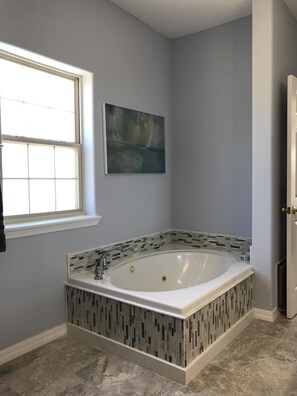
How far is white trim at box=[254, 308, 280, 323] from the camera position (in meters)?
2.80

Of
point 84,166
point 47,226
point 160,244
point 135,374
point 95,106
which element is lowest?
point 135,374

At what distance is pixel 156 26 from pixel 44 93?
145cm

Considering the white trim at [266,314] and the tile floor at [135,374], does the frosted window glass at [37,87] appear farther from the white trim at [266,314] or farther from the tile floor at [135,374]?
the white trim at [266,314]

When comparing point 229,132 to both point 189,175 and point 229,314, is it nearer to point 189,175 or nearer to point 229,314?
point 189,175

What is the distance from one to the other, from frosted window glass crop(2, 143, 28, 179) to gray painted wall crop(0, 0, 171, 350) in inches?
18.9

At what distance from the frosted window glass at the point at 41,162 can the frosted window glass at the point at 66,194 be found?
118mm

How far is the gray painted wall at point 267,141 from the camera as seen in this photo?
274cm

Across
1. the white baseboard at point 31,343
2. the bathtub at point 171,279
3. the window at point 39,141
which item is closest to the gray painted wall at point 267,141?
the bathtub at point 171,279

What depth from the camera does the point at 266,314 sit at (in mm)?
2816

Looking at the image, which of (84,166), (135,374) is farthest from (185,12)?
(135,374)

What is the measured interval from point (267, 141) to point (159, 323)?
167 centimetres

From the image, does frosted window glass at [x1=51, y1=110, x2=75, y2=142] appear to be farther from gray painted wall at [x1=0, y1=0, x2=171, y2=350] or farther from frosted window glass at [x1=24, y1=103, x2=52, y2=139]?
gray painted wall at [x1=0, y1=0, x2=171, y2=350]

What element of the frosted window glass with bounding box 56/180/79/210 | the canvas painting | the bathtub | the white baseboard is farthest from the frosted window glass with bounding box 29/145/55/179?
the white baseboard

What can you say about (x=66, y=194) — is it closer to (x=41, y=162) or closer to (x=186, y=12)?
(x=41, y=162)
